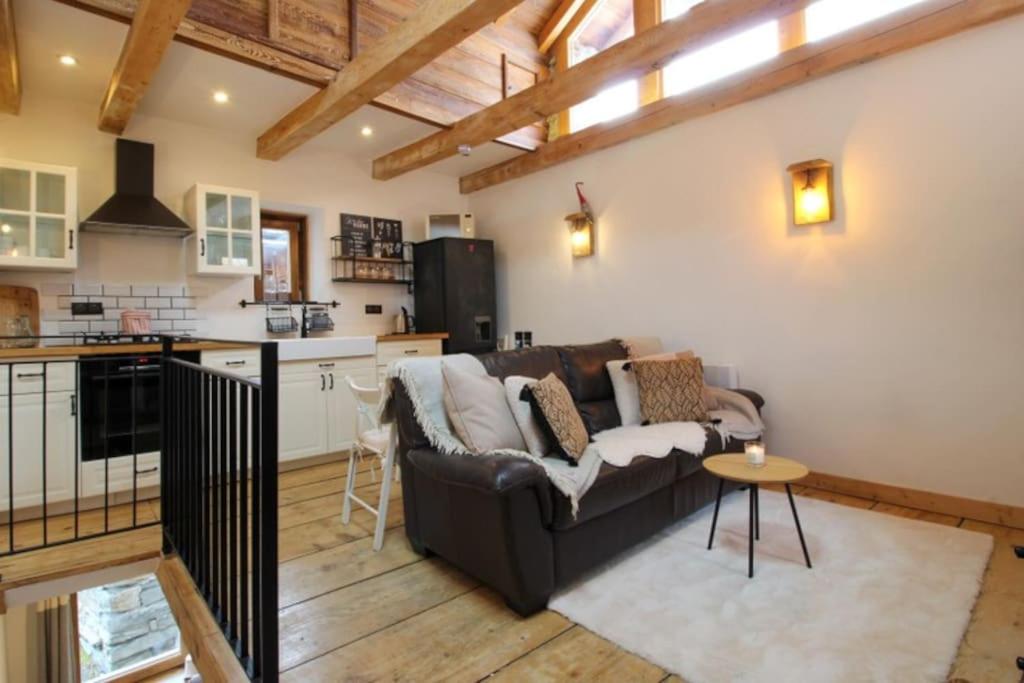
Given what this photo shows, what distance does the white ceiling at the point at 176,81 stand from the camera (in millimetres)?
2740

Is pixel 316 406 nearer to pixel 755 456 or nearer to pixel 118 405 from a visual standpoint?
pixel 118 405

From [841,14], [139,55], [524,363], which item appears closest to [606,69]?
[841,14]

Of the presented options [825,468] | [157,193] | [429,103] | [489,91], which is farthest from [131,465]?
[825,468]

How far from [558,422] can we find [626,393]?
0.93 meters

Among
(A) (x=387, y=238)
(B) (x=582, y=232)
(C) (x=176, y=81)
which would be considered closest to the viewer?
(C) (x=176, y=81)

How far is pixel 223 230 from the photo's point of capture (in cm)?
389

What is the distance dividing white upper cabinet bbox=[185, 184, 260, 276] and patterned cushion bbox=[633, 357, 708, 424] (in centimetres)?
309

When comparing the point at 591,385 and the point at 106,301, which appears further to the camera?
the point at 106,301

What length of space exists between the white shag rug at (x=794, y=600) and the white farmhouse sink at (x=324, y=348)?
2.76 metres

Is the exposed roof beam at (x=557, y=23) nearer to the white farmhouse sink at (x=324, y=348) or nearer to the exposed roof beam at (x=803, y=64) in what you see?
the exposed roof beam at (x=803, y=64)

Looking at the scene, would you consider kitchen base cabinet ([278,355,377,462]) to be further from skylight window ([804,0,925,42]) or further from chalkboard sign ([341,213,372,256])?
skylight window ([804,0,925,42])

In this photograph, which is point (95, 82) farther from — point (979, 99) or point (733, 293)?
point (979, 99)

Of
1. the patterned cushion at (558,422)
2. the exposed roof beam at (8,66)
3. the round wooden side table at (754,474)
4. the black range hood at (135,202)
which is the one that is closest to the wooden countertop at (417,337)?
the black range hood at (135,202)

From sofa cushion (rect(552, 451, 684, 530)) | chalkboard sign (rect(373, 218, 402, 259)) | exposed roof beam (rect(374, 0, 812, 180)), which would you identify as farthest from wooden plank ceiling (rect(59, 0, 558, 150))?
sofa cushion (rect(552, 451, 684, 530))
